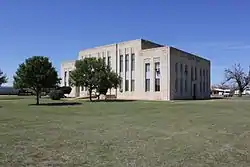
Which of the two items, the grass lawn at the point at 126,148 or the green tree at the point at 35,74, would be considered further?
the green tree at the point at 35,74

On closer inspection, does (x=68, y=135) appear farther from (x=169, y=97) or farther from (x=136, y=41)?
(x=136, y=41)

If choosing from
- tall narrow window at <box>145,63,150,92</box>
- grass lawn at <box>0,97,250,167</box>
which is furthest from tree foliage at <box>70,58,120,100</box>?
grass lawn at <box>0,97,250,167</box>

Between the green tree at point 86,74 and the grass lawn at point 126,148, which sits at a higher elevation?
the green tree at point 86,74

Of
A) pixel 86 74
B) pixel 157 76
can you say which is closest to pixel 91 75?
pixel 86 74

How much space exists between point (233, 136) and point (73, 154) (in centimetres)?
720

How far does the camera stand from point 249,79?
9906 centimetres

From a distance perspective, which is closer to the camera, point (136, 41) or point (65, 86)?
point (136, 41)

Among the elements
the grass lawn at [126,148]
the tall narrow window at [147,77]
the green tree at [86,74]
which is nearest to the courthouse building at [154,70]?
the tall narrow window at [147,77]

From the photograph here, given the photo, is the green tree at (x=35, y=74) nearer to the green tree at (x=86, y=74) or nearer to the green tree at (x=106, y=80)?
the green tree at (x=86, y=74)

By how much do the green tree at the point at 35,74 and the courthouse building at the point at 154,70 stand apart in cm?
2175

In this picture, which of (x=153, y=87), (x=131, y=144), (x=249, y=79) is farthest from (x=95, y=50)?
(x=131, y=144)

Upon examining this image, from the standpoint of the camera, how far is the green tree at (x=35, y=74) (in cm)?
4025

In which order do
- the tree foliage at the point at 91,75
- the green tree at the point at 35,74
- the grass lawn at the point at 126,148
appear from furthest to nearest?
the tree foliage at the point at 91,75
the green tree at the point at 35,74
the grass lawn at the point at 126,148

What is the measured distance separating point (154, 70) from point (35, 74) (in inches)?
955
